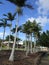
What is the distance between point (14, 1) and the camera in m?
33.4

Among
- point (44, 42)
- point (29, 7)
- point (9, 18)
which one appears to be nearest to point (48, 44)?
point (44, 42)

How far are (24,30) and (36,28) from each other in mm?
5336

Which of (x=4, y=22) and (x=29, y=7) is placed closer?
(x=29, y=7)

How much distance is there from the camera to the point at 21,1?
1318 inches

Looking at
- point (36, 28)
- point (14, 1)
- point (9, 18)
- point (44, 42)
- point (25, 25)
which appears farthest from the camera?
point (44, 42)

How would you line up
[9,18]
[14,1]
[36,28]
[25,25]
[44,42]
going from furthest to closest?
[44,42]
[36,28]
[25,25]
[9,18]
[14,1]

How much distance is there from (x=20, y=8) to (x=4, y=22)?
37.1 meters

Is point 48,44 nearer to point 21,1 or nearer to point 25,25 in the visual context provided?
point 25,25

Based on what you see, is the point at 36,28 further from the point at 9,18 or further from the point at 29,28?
the point at 9,18

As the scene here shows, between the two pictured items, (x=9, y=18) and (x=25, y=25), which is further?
(x=25, y=25)

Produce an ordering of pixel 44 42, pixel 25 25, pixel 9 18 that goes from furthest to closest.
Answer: pixel 44 42
pixel 25 25
pixel 9 18

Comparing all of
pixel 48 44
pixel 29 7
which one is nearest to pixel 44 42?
pixel 48 44

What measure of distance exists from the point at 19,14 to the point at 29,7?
196 centimetres

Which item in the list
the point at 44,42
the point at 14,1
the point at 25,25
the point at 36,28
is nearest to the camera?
the point at 14,1
